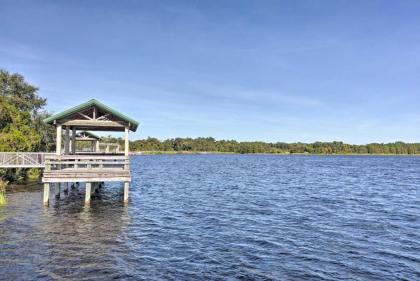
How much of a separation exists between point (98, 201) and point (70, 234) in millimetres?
9396

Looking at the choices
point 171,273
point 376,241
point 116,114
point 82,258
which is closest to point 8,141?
point 116,114

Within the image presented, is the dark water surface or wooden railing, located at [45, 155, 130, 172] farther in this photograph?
wooden railing, located at [45, 155, 130, 172]

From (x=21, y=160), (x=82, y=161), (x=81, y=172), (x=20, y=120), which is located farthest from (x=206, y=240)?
(x=20, y=120)

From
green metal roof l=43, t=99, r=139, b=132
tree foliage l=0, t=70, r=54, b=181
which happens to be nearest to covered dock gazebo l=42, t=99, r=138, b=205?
green metal roof l=43, t=99, r=139, b=132

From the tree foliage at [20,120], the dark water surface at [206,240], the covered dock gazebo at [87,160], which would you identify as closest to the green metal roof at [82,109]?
the covered dock gazebo at [87,160]

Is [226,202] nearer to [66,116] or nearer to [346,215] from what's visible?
[346,215]

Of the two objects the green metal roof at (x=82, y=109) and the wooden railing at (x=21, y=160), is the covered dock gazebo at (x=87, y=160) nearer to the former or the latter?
the green metal roof at (x=82, y=109)

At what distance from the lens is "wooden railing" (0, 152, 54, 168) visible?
2764 cm

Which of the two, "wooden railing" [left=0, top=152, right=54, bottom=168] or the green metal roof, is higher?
the green metal roof

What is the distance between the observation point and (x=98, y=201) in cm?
2388

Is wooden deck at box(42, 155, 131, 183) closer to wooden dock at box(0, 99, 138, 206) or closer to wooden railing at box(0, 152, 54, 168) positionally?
wooden dock at box(0, 99, 138, 206)

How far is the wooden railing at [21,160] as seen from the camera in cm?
2764

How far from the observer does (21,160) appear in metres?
28.3

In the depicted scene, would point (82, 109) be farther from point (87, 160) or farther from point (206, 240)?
point (206, 240)
